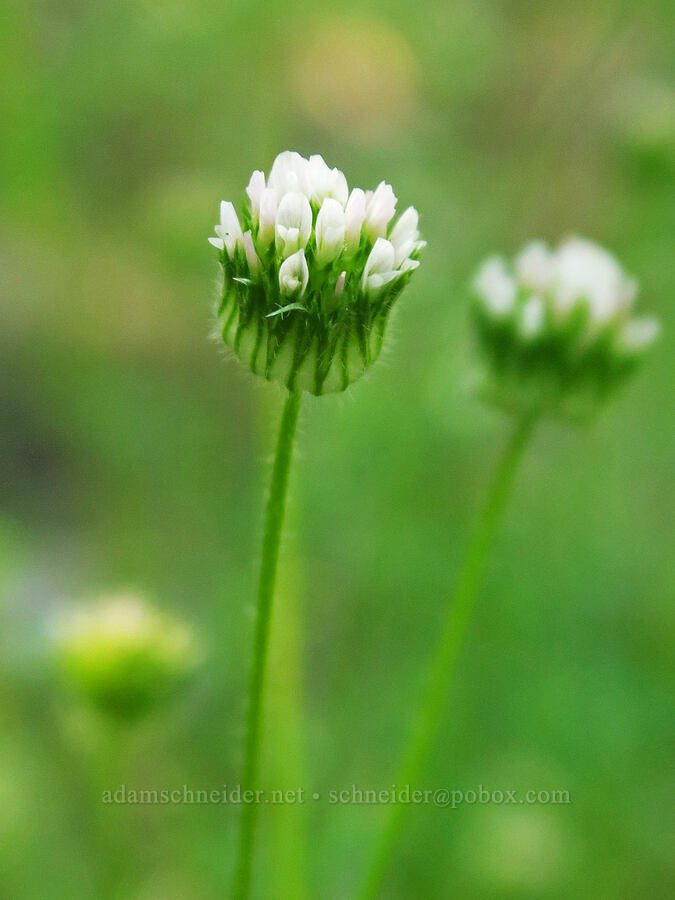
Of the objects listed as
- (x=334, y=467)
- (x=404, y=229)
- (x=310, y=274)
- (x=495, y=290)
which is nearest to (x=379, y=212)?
(x=404, y=229)

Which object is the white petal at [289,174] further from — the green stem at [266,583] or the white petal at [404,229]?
the green stem at [266,583]

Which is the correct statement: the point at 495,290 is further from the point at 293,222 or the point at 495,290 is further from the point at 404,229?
A: the point at 293,222

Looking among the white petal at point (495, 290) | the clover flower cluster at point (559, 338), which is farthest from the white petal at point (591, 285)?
the white petal at point (495, 290)

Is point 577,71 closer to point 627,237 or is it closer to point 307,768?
point 627,237

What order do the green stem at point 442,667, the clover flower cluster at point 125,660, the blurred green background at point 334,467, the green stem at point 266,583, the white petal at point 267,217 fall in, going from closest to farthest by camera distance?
the green stem at point 266,583 < the white petal at point 267,217 < the green stem at point 442,667 < the clover flower cluster at point 125,660 < the blurred green background at point 334,467

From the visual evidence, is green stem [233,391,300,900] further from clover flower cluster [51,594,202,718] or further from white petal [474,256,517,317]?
white petal [474,256,517,317]
